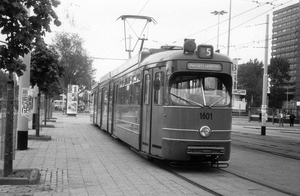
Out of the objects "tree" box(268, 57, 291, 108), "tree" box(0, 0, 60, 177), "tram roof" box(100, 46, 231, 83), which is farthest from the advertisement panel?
"tree" box(268, 57, 291, 108)

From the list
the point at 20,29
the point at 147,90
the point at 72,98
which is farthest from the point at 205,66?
the point at 72,98

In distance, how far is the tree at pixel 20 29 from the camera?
740cm

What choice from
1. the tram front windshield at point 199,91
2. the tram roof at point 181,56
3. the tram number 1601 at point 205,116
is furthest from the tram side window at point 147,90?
the tram number 1601 at point 205,116

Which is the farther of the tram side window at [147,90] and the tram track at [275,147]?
the tram track at [275,147]

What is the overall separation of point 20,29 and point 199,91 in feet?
14.4

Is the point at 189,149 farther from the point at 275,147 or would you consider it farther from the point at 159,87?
the point at 275,147

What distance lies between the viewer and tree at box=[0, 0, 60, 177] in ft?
24.3

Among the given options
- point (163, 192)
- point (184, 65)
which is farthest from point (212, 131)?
point (163, 192)

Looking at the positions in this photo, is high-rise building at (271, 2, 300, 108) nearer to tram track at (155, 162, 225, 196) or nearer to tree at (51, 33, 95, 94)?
tree at (51, 33, 95, 94)

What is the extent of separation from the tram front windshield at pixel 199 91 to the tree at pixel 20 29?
3391 mm

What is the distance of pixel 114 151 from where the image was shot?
1356cm

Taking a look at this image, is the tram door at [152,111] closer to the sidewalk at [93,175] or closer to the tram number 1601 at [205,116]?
the sidewalk at [93,175]

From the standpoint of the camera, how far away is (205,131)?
964cm

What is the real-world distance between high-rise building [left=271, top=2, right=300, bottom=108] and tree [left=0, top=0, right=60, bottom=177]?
92.9 meters
